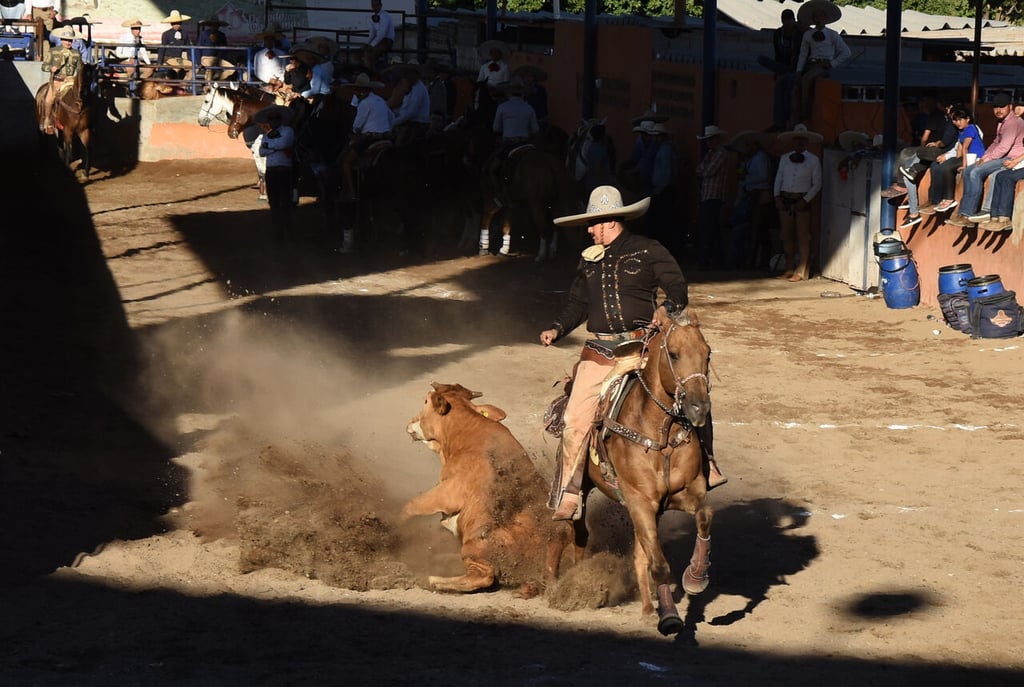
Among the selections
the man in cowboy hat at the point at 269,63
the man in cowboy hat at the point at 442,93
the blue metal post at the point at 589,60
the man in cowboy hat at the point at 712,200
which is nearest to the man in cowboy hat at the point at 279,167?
the man in cowboy hat at the point at 442,93

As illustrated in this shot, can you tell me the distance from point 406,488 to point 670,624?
11.9ft

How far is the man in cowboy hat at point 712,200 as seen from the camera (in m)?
20.8

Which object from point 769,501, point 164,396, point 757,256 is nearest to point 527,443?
point 769,501

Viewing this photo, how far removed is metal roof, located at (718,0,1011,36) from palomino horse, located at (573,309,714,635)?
35.5 meters

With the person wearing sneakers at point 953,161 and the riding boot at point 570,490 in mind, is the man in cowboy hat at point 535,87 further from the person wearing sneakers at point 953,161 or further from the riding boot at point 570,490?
the riding boot at point 570,490

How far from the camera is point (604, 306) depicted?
8.09 meters

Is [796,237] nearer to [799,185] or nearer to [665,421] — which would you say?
[799,185]

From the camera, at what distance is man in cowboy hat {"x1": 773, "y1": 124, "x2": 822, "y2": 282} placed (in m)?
19.3

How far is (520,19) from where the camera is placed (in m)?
35.4

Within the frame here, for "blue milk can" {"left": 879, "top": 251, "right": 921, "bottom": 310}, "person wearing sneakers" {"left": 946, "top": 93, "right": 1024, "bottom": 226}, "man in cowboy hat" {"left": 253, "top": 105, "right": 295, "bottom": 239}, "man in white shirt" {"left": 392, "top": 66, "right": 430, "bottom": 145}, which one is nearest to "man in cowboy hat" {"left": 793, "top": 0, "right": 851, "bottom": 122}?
"blue milk can" {"left": 879, "top": 251, "right": 921, "bottom": 310}

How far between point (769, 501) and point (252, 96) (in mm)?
20234

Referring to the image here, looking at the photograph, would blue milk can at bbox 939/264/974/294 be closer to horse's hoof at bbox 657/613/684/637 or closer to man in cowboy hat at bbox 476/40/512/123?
man in cowboy hat at bbox 476/40/512/123

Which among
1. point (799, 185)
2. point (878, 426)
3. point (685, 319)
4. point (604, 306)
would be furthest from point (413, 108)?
point (685, 319)

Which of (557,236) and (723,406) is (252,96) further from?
(723,406)
